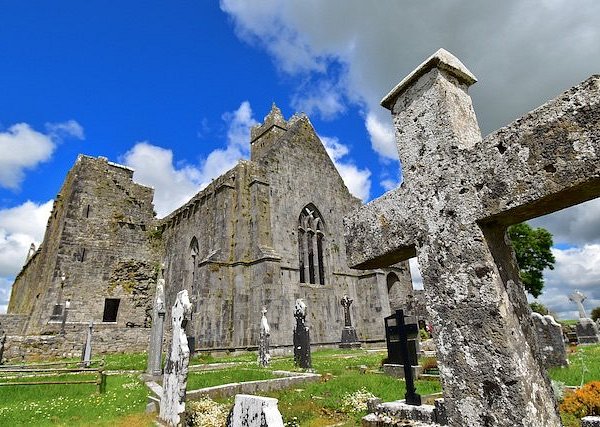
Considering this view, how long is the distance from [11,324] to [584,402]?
26.8 m

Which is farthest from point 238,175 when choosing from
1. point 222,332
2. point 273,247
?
point 222,332

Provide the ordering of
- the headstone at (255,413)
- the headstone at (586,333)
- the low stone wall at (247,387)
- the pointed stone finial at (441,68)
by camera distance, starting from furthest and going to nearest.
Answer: the headstone at (586,333)
the low stone wall at (247,387)
the pointed stone finial at (441,68)
the headstone at (255,413)

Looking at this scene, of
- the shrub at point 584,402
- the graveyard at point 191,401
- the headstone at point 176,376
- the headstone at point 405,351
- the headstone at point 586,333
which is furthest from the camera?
the headstone at point 586,333

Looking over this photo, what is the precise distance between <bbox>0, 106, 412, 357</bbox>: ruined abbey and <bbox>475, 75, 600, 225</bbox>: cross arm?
1378 cm

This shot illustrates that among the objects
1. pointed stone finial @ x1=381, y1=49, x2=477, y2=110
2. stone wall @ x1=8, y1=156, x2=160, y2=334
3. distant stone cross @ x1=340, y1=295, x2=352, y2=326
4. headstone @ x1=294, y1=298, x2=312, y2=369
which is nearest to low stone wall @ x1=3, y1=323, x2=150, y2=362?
stone wall @ x1=8, y1=156, x2=160, y2=334

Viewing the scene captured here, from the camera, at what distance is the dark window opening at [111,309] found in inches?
909

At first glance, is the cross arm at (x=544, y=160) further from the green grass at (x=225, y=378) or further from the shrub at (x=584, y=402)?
the green grass at (x=225, y=378)

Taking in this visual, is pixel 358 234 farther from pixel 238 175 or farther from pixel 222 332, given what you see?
pixel 238 175

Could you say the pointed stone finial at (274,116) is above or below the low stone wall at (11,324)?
above

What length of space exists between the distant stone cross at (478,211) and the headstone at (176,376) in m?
4.27

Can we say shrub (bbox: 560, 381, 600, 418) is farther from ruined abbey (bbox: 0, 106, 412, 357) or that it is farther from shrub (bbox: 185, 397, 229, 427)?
ruined abbey (bbox: 0, 106, 412, 357)

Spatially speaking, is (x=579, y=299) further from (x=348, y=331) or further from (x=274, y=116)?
(x=274, y=116)

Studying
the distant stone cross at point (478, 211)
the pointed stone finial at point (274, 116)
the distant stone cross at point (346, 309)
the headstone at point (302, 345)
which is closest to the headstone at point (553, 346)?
the headstone at point (302, 345)

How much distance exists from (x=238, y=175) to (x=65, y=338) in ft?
39.5
